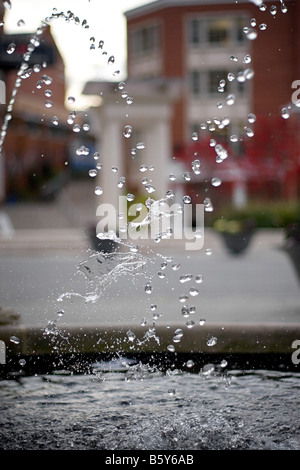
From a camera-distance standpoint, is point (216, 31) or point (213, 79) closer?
point (216, 31)

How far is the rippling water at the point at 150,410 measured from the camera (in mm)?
3480

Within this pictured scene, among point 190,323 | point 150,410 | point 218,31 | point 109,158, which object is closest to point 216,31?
point 218,31

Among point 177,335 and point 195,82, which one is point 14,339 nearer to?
point 177,335

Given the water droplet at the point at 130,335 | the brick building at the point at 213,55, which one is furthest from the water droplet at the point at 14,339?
the brick building at the point at 213,55

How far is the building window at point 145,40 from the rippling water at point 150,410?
34.3m

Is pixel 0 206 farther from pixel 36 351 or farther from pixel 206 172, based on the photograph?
pixel 36 351

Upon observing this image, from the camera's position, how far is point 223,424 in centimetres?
373

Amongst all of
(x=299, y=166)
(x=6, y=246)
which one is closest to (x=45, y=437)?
(x=6, y=246)

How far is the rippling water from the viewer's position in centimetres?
348

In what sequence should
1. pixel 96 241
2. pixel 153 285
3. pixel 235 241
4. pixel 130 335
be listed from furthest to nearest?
pixel 235 241 < pixel 96 241 < pixel 153 285 < pixel 130 335

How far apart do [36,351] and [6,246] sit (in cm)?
1305

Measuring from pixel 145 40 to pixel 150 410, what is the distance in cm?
3615

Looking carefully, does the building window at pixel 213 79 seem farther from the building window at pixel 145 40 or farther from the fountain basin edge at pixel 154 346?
the fountain basin edge at pixel 154 346

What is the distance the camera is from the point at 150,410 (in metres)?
3.98
